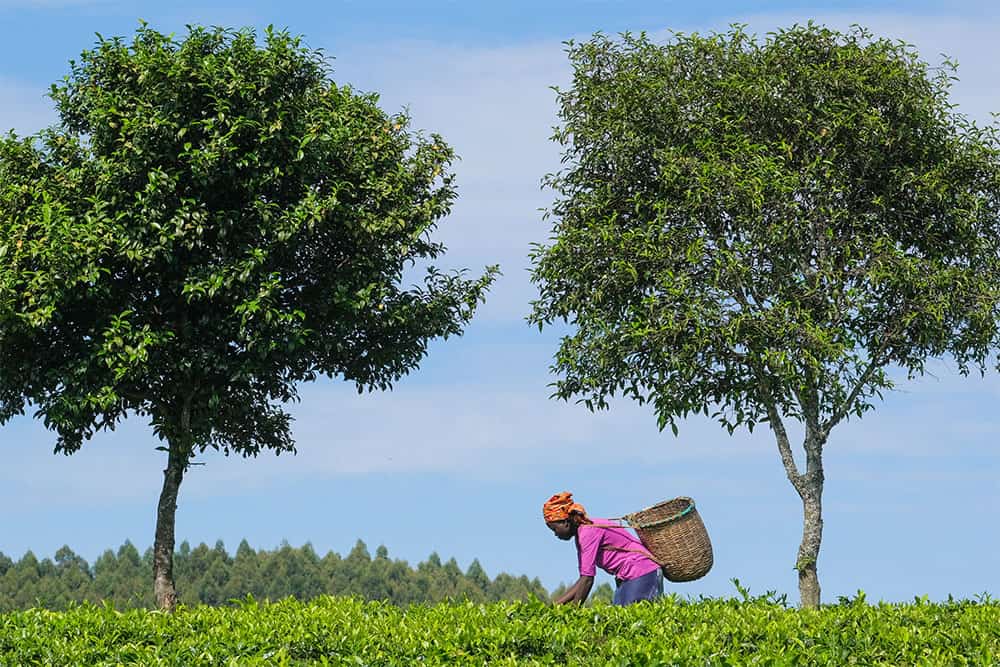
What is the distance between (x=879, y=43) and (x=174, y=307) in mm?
13726

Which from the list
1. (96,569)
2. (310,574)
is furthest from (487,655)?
(96,569)

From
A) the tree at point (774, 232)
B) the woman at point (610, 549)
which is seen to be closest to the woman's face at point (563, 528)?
the woman at point (610, 549)

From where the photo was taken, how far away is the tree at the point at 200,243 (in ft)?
61.4

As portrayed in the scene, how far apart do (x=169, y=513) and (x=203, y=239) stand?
187 inches

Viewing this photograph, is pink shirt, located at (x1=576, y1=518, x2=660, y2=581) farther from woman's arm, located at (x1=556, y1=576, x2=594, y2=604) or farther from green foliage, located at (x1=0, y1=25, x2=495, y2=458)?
green foliage, located at (x1=0, y1=25, x2=495, y2=458)

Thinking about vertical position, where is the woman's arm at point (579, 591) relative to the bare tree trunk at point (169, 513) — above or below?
below

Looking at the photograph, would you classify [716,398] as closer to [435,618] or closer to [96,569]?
[435,618]

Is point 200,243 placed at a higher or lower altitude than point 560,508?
higher

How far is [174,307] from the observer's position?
19750 millimetres

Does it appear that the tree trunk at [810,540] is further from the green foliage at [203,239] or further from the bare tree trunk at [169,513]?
the bare tree trunk at [169,513]

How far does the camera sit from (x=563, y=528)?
43.2 feet

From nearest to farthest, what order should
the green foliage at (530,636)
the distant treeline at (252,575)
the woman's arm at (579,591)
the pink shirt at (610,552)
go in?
the green foliage at (530,636) → the woman's arm at (579,591) → the pink shirt at (610,552) → the distant treeline at (252,575)

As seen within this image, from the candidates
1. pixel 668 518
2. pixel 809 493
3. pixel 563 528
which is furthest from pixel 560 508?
pixel 809 493

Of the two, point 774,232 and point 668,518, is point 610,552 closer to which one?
point 668,518
